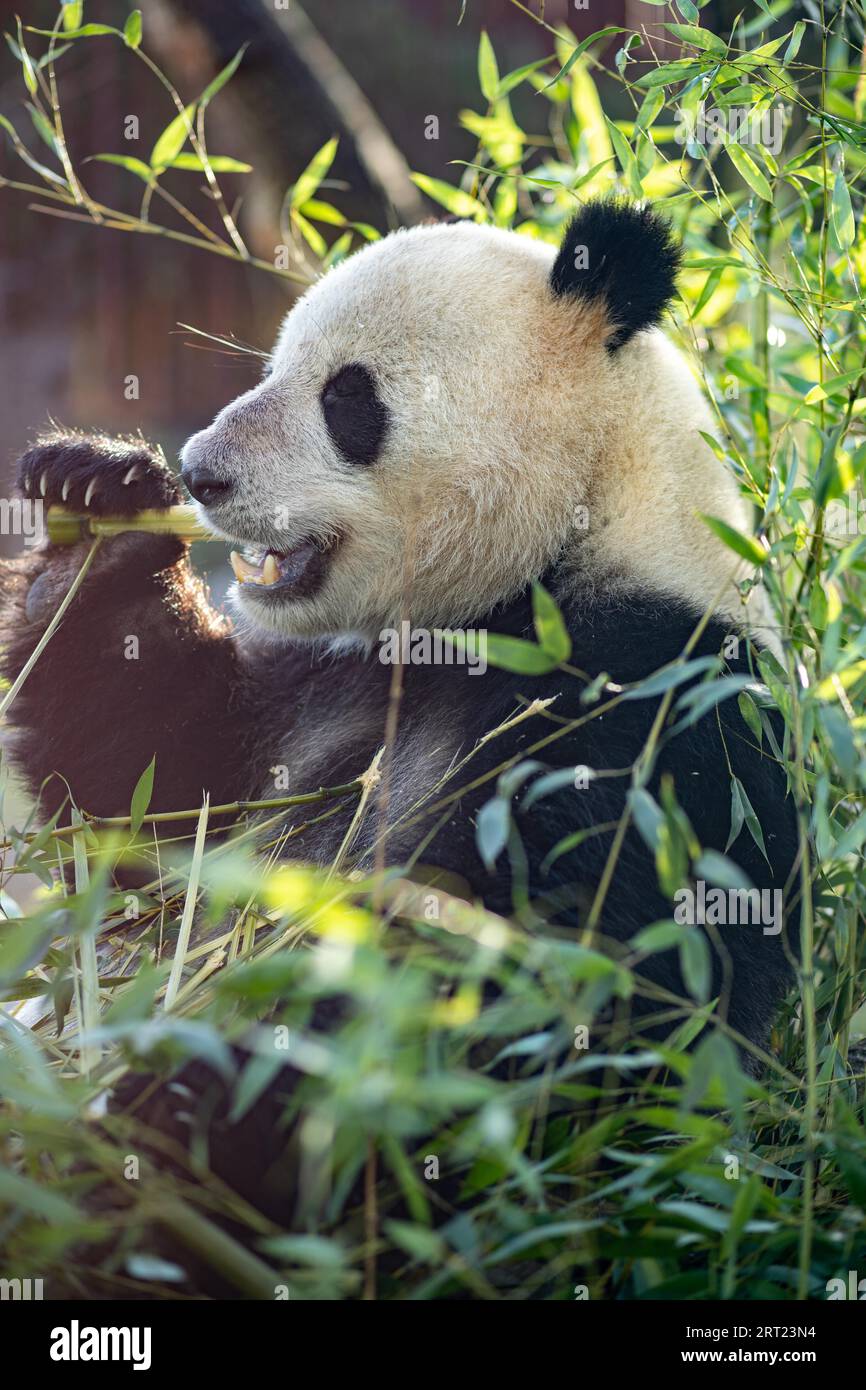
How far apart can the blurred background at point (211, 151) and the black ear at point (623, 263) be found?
7.02 ft

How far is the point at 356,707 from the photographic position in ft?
8.83

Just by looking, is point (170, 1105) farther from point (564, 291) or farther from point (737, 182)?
point (737, 182)

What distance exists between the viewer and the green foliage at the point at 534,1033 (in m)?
1.23

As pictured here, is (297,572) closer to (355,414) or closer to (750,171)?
(355,414)

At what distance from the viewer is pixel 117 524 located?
2.89m

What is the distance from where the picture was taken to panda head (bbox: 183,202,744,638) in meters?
2.43

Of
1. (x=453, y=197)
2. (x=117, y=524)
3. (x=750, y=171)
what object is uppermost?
(x=453, y=197)

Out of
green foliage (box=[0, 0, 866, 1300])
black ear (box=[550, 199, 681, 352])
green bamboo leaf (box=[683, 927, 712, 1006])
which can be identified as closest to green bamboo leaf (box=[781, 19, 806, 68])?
green foliage (box=[0, 0, 866, 1300])

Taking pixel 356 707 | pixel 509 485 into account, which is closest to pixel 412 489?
pixel 509 485

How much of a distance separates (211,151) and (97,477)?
142 inches

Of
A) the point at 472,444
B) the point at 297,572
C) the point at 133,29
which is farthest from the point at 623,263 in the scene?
the point at 133,29

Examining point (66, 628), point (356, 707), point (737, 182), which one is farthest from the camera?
point (737, 182)

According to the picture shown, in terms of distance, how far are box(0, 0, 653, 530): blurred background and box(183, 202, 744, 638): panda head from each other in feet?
6.86
